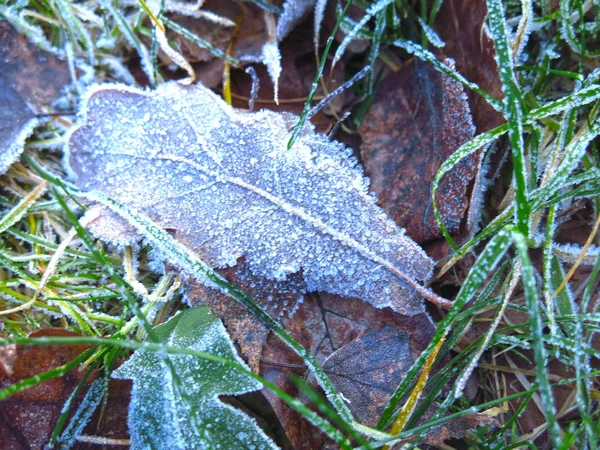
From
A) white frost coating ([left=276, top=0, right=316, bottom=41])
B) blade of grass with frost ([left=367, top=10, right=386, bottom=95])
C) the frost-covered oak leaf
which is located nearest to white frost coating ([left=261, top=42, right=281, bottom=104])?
white frost coating ([left=276, top=0, right=316, bottom=41])

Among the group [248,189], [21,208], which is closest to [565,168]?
[248,189]

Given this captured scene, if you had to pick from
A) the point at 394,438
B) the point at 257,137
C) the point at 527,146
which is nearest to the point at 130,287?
the point at 257,137

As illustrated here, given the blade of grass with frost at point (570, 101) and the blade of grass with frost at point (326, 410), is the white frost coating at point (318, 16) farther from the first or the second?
the blade of grass with frost at point (326, 410)

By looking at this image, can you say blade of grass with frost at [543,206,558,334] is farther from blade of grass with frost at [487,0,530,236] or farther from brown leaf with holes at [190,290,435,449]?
brown leaf with holes at [190,290,435,449]

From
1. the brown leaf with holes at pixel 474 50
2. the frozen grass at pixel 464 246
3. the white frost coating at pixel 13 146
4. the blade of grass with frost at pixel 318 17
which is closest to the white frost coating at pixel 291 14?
the blade of grass with frost at pixel 318 17

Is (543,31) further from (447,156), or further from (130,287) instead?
(130,287)

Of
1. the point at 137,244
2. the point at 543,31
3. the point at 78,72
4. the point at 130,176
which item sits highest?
the point at 543,31

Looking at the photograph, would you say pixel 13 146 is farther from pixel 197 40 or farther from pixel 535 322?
pixel 535 322
